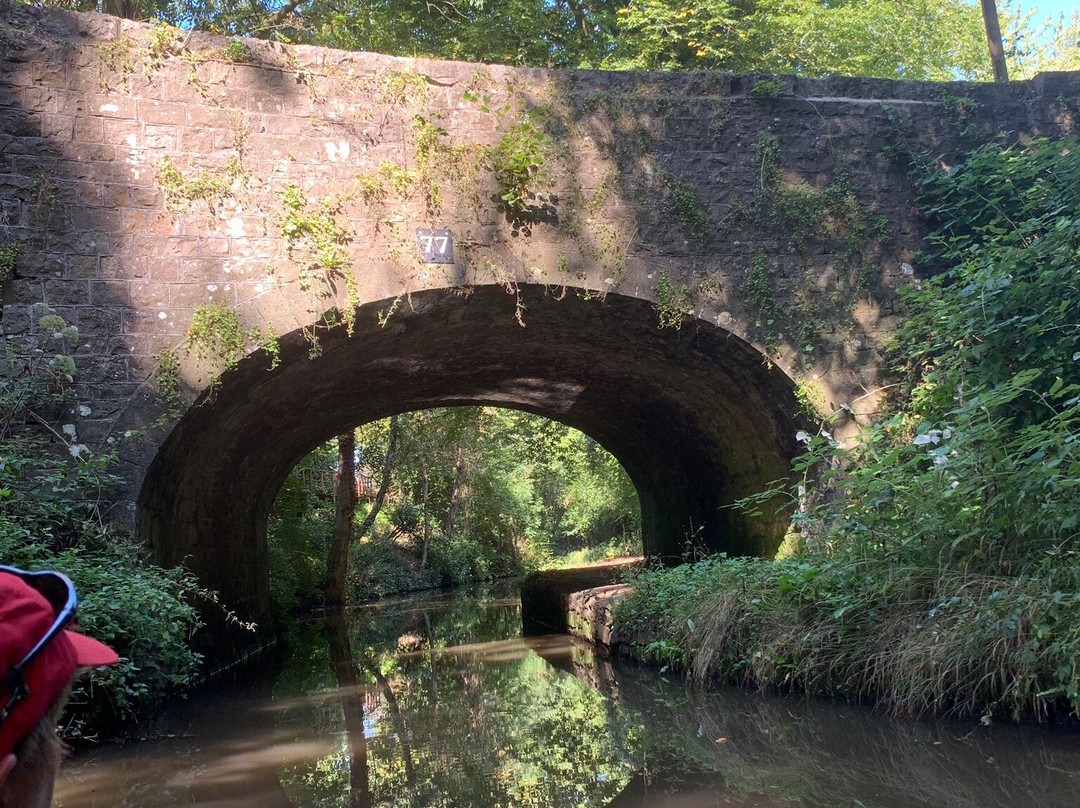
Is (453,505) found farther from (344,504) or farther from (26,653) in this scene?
(26,653)

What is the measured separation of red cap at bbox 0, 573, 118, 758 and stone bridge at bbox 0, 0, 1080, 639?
5.09 m

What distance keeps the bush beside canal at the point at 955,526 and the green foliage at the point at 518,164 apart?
2.70 metres

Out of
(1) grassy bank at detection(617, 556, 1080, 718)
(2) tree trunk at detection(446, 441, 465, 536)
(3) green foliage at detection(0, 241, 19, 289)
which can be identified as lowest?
(1) grassy bank at detection(617, 556, 1080, 718)

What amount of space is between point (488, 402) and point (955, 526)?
7.67 m

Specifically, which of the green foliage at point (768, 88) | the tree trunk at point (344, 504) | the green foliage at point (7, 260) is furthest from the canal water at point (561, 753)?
the tree trunk at point (344, 504)

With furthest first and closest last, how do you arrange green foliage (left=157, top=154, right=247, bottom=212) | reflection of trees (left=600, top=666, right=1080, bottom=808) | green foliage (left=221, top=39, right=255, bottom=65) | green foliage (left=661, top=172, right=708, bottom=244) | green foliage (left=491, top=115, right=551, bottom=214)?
green foliage (left=661, top=172, right=708, bottom=244) < green foliage (left=491, top=115, right=551, bottom=214) < green foliage (left=221, top=39, right=255, bottom=65) < green foliage (left=157, top=154, right=247, bottom=212) < reflection of trees (left=600, top=666, right=1080, bottom=808)

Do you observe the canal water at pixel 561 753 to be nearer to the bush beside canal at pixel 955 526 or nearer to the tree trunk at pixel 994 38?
Result: the bush beside canal at pixel 955 526

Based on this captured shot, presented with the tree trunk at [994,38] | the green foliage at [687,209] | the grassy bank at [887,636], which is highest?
the tree trunk at [994,38]

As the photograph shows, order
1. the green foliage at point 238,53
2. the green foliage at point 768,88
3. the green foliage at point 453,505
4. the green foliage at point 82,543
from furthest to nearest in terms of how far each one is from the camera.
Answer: the green foliage at point 453,505 < the green foliage at point 768,88 < the green foliage at point 238,53 < the green foliage at point 82,543

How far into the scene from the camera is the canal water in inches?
129

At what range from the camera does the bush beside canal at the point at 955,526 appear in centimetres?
411

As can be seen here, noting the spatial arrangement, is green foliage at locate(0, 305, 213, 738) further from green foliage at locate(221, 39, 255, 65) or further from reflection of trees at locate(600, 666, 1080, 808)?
reflection of trees at locate(600, 666, 1080, 808)

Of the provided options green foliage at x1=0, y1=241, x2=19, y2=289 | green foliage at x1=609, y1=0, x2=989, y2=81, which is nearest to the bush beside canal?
green foliage at x1=0, y1=241, x2=19, y2=289

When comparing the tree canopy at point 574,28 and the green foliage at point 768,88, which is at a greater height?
the tree canopy at point 574,28
